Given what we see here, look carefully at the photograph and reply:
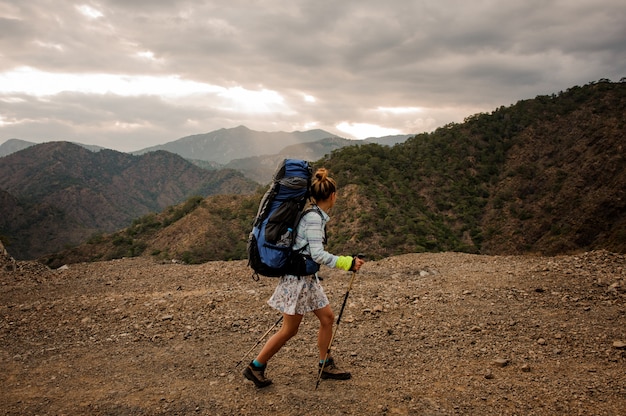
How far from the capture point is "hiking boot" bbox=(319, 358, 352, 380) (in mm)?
3828

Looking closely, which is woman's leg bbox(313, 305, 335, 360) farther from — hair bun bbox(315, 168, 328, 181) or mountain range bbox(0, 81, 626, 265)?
mountain range bbox(0, 81, 626, 265)

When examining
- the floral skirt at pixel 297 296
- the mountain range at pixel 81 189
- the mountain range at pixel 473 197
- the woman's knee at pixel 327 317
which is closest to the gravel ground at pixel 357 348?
the woman's knee at pixel 327 317

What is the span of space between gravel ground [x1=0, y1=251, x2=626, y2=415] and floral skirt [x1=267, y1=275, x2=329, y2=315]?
34.2 inches

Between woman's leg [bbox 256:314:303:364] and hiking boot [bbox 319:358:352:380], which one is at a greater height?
woman's leg [bbox 256:314:303:364]

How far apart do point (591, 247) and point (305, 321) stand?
15.3m

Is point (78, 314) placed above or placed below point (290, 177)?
below

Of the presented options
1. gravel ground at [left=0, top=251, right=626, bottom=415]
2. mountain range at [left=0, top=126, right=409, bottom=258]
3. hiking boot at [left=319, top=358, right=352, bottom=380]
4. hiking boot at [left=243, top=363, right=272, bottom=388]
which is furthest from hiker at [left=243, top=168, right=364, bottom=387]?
mountain range at [left=0, top=126, right=409, bottom=258]

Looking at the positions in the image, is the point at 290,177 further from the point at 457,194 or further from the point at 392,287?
the point at 457,194

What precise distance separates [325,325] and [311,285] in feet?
1.53

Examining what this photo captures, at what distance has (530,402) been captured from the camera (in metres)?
3.27

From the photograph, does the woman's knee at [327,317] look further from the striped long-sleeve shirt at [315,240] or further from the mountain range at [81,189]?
the mountain range at [81,189]

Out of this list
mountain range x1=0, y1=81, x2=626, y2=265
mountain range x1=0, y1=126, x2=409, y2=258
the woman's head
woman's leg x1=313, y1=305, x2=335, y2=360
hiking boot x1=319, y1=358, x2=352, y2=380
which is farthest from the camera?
mountain range x1=0, y1=126, x2=409, y2=258

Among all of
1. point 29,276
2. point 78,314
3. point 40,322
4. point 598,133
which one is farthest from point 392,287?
point 598,133

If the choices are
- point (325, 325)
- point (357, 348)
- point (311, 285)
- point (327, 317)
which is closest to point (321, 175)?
point (311, 285)
